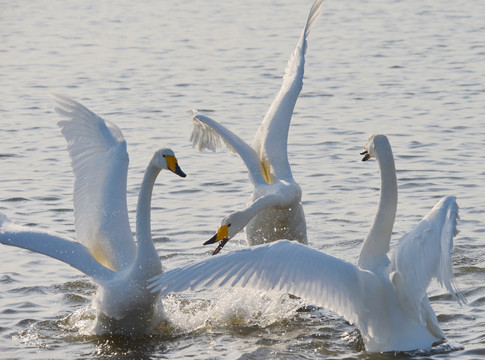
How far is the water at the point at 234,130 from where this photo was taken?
28.7ft

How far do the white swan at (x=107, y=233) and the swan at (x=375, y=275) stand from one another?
0.71 metres

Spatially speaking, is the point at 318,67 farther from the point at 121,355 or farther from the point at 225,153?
the point at 121,355

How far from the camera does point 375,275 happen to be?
25.5ft

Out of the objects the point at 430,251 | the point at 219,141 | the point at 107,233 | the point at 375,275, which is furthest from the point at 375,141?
the point at 219,141

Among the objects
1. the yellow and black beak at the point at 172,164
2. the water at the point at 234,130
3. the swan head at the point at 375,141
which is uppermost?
the swan head at the point at 375,141

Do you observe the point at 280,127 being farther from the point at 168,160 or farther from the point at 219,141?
the point at 168,160

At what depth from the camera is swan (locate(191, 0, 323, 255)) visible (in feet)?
30.1

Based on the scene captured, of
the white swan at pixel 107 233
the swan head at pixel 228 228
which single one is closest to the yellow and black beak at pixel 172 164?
the white swan at pixel 107 233

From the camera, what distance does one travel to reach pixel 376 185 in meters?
12.2

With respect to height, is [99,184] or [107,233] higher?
[99,184]

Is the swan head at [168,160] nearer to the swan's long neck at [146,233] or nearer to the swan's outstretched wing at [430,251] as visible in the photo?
the swan's long neck at [146,233]

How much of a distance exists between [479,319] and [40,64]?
13552 millimetres

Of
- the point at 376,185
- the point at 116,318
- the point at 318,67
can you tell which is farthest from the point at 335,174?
the point at 318,67

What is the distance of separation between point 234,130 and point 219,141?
3.43m
